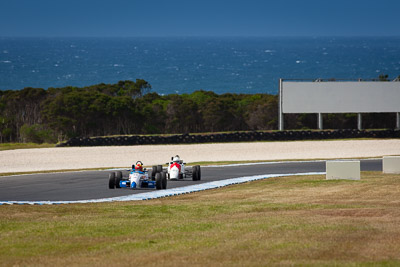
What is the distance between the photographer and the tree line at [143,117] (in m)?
64.2

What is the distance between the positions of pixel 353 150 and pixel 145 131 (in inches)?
862

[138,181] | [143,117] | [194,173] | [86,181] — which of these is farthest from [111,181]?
[143,117]

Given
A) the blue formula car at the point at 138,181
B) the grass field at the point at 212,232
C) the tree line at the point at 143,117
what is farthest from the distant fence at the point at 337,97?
the grass field at the point at 212,232

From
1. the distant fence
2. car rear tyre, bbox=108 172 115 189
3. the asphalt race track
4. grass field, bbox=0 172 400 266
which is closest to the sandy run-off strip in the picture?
the distant fence

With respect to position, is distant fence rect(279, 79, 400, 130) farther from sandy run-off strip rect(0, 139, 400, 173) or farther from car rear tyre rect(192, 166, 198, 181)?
car rear tyre rect(192, 166, 198, 181)

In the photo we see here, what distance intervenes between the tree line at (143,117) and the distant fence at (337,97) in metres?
6.91

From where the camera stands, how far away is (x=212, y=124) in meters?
66.9

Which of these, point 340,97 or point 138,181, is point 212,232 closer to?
point 138,181

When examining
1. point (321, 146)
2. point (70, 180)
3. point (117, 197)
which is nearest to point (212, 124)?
point (321, 146)

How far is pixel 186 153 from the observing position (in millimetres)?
47531

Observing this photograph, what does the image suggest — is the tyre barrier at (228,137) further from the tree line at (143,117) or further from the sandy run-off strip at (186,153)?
the tree line at (143,117)

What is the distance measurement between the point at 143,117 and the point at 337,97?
1730 centimetres

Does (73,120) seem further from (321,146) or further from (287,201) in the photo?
(287,201)

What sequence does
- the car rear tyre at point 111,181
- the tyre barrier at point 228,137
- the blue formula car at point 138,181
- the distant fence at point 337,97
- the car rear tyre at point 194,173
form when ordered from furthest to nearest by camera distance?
the distant fence at point 337,97 → the tyre barrier at point 228,137 → the car rear tyre at point 194,173 → the car rear tyre at point 111,181 → the blue formula car at point 138,181
